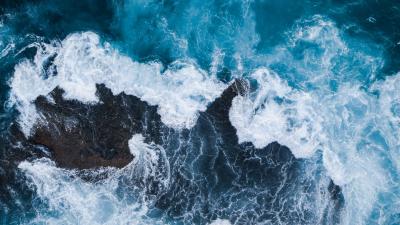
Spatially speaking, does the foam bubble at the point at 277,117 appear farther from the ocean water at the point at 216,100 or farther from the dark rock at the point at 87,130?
the dark rock at the point at 87,130

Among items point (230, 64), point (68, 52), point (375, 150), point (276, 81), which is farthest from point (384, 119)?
point (68, 52)

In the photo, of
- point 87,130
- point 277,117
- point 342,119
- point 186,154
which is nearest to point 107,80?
point 87,130

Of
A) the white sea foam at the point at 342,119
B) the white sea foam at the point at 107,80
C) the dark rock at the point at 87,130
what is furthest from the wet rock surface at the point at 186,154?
the white sea foam at the point at 342,119

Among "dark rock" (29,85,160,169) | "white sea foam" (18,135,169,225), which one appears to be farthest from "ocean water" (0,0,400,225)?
"dark rock" (29,85,160,169)

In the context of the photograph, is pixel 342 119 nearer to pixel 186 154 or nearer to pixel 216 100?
pixel 216 100

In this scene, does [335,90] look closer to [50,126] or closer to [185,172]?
[185,172]
